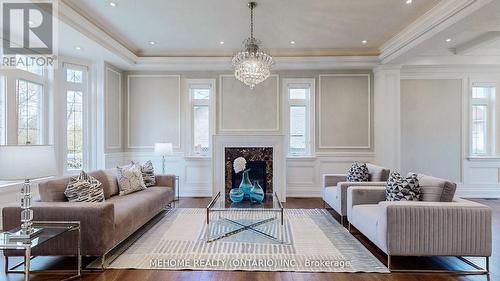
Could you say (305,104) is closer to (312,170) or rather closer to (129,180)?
(312,170)

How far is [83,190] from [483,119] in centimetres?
769

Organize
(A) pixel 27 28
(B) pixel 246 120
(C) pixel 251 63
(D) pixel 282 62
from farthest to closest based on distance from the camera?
(B) pixel 246 120
(D) pixel 282 62
(C) pixel 251 63
(A) pixel 27 28

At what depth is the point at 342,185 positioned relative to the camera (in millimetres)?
4164

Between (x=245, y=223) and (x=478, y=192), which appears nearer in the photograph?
(x=245, y=223)

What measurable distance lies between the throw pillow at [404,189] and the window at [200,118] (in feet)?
13.5

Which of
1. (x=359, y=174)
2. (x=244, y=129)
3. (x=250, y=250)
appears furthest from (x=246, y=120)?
(x=250, y=250)

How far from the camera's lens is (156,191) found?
14.9 feet

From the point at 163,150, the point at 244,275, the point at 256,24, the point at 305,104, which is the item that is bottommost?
the point at 244,275

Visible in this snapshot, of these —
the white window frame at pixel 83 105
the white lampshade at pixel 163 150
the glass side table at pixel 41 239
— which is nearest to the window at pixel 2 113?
the white window frame at pixel 83 105

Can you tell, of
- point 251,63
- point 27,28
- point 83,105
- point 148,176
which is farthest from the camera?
point 83,105

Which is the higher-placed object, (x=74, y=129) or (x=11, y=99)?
(x=11, y=99)

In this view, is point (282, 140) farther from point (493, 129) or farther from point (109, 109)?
point (493, 129)

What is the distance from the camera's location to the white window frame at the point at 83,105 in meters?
5.31

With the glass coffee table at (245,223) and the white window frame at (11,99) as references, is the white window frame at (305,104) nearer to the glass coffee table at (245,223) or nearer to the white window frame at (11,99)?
the glass coffee table at (245,223)
